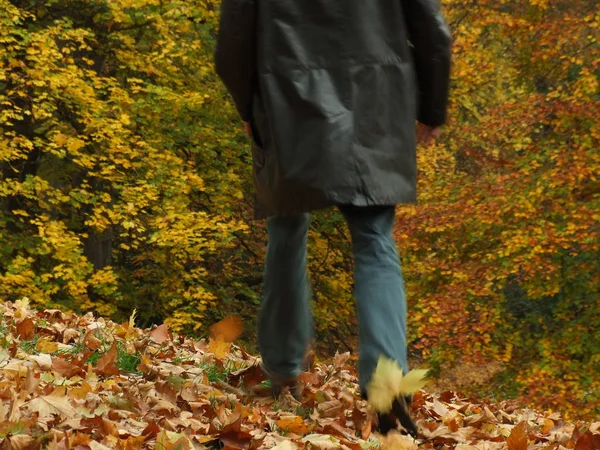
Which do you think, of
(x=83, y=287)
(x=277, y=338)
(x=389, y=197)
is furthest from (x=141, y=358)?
(x=83, y=287)

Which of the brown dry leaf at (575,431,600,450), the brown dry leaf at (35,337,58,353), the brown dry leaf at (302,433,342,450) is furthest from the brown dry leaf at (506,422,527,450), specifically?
the brown dry leaf at (35,337,58,353)

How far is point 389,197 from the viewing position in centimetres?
293

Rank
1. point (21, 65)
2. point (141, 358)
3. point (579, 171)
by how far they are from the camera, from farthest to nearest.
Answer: point (21, 65)
point (579, 171)
point (141, 358)

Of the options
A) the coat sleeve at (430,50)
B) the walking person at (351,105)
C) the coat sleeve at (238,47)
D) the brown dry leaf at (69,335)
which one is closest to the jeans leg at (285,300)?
the walking person at (351,105)

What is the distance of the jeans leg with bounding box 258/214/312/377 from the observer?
3.20m

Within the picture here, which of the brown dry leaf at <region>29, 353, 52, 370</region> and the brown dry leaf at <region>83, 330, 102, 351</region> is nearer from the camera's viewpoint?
the brown dry leaf at <region>29, 353, 52, 370</region>

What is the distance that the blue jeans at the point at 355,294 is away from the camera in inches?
109

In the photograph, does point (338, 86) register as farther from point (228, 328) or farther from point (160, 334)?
point (160, 334)

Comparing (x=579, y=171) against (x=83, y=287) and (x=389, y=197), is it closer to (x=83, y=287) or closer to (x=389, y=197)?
(x=83, y=287)

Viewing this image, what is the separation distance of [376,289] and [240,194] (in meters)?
11.9

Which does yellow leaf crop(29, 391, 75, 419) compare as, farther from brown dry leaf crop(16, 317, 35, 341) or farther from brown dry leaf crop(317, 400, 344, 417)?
brown dry leaf crop(16, 317, 35, 341)

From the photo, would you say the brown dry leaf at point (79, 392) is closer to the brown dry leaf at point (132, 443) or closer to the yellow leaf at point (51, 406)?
the yellow leaf at point (51, 406)

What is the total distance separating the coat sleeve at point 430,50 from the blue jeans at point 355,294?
18.3 inches

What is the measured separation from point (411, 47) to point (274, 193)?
0.69m
